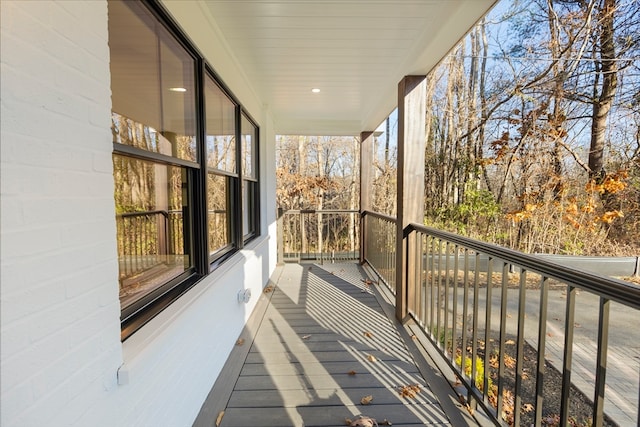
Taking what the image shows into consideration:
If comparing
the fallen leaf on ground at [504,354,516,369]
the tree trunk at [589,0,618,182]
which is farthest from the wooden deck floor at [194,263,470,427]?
the tree trunk at [589,0,618,182]

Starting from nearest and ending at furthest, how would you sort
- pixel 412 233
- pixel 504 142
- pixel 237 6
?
pixel 237 6, pixel 412 233, pixel 504 142

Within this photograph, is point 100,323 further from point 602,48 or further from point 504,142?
point 602,48

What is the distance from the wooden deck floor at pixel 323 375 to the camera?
173 cm

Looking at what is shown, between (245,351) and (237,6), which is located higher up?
(237,6)

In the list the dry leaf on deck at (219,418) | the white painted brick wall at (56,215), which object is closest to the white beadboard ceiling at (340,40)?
the white painted brick wall at (56,215)

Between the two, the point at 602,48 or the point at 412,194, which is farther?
the point at 602,48

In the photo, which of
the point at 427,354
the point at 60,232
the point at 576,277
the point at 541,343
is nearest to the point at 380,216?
the point at 427,354

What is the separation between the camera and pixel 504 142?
20.4 feet

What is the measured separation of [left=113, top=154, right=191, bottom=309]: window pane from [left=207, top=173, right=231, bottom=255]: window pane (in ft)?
0.92

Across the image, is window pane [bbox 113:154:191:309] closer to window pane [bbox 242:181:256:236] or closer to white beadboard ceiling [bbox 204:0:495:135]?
white beadboard ceiling [bbox 204:0:495:135]

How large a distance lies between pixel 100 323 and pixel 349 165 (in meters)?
10.3

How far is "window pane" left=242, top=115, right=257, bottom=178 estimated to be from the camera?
136 inches

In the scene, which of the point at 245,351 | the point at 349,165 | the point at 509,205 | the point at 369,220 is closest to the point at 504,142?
the point at 509,205

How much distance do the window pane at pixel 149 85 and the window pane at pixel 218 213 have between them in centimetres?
46
